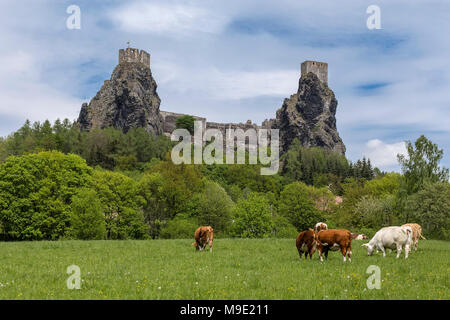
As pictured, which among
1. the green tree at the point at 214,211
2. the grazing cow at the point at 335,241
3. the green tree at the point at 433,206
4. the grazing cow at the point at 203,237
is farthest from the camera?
the green tree at the point at 214,211

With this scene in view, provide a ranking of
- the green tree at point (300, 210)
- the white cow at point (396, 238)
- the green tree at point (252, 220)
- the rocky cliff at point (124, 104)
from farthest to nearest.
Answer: the rocky cliff at point (124, 104), the green tree at point (300, 210), the green tree at point (252, 220), the white cow at point (396, 238)

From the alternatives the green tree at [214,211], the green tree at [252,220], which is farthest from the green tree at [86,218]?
the green tree at [252,220]

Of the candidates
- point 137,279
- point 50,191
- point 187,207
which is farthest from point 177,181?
point 137,279

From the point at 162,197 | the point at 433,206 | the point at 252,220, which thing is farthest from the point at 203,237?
the point at 162,197

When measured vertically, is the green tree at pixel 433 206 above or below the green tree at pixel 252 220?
above

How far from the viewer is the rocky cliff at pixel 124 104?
7411 inches

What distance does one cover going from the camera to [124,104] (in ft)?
618

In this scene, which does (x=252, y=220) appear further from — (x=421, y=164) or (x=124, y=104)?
(x=124, y=104)

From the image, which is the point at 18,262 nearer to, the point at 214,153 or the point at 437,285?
the point at 437,285

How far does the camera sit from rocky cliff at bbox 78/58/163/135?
618 feet

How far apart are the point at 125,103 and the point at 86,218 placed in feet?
453

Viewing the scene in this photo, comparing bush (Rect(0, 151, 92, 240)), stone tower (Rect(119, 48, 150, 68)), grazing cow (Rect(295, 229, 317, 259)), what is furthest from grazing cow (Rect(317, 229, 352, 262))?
stone tower (Rect(119, 48, 150, 68))

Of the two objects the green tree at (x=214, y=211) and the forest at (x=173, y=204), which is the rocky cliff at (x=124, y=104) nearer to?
the forest at (x=173, y=204)

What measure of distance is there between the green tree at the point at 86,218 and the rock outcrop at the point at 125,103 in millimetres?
128148
